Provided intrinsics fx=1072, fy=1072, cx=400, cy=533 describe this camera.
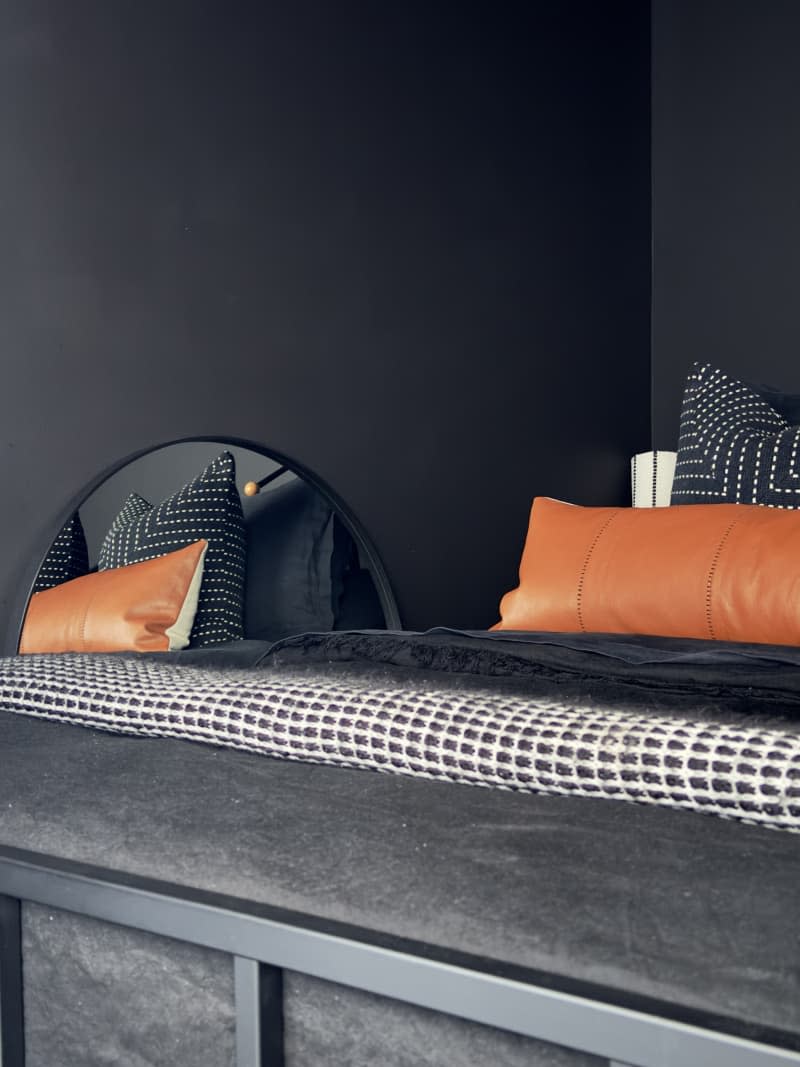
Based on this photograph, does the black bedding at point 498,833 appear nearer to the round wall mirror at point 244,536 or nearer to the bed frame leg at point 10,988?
the bed frame leg at point 10,988

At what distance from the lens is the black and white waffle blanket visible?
30.9 inches

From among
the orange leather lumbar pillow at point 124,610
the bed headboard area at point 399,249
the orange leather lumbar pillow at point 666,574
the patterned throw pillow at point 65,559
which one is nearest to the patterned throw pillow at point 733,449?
the orange leather lumbar pillow at point 666,574

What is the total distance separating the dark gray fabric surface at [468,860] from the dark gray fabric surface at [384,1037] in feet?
0.20

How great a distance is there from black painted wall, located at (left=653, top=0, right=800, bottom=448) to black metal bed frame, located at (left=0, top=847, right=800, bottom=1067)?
2507 millimetres

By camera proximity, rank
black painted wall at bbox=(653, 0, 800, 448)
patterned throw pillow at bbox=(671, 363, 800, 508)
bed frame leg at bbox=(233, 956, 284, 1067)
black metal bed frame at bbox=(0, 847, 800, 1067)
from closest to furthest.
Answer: black metal bed frame at bbox=(0, 847, 800, 1067) → bed frame leg at bbox=(233, 956, 284, 1067) → patterned throw pillow at bbox=(671, 363, 800, 508) → black painted wall at bbox=(653, 0, 800, 448)

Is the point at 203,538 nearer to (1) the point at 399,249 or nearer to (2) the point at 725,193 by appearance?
(1) the point at 399,249

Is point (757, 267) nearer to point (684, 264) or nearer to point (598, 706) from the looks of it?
point (684, 264)

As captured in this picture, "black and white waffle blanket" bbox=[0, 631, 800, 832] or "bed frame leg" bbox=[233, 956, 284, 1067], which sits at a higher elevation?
"black and white waffle blanket" bbox=[0, 631, 800, 832]

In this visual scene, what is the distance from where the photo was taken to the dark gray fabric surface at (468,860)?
0.58 meters

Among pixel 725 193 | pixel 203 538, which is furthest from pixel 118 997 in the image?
pixel 725 193

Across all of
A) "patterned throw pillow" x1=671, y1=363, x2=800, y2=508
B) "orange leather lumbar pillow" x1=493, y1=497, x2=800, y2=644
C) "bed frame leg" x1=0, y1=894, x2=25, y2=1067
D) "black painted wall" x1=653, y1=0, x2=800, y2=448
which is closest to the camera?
"bed frame leg" x1=0, y1=894, x2=25, y2=1067

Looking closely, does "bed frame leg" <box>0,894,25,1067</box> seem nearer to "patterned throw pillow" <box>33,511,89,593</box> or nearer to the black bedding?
the black bedding

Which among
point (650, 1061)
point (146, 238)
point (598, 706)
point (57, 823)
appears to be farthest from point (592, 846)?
point (146, 238)

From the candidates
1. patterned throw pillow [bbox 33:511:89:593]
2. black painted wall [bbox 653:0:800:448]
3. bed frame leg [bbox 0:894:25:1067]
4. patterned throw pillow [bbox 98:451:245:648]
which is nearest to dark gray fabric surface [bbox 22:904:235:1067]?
bed frame leg [bbox 0:894:25:1067]
